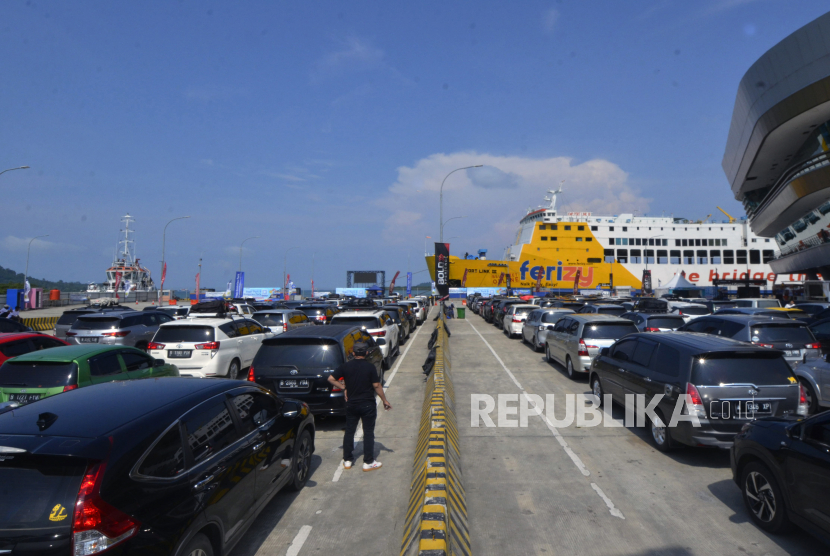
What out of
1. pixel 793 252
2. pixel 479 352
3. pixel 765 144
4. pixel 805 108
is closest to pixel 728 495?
pixel 479 352

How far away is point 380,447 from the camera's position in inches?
274

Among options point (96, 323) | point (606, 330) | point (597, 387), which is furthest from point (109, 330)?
point (606, 330)

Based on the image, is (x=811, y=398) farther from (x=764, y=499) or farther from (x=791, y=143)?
(x=791, y=143)

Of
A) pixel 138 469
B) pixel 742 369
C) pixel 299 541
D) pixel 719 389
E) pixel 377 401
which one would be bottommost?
pixel 377 401

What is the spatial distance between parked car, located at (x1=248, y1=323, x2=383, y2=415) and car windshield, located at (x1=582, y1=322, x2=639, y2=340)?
20.1 ft

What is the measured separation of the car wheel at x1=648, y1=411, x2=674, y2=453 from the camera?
21.4ft

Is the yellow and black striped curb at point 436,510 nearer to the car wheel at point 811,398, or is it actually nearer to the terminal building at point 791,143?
the car wheel at point 811,398

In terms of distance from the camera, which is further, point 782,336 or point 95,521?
point 782,336

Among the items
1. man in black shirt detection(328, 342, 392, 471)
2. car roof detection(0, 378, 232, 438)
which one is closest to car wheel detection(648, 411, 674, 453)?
man in black shirt detection(328, 342, 392, 471)

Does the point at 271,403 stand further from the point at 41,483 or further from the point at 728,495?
the point at 728,495

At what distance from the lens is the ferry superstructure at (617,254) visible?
61.5m

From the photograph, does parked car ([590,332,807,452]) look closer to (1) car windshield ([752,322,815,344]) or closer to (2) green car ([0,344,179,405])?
(1) car windshield ([752,322,815,344])

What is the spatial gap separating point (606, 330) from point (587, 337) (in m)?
0.56

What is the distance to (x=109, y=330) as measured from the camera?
13.4 meters
